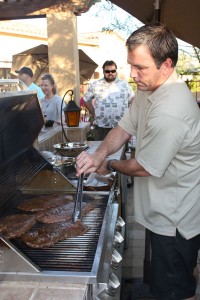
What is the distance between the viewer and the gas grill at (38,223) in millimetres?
1329

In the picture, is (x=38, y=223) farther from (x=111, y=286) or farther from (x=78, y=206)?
(x=111, y=286)

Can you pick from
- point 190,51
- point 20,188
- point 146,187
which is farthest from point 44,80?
point 190,51

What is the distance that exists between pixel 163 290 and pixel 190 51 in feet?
32.9

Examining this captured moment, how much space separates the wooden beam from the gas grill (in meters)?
4.56

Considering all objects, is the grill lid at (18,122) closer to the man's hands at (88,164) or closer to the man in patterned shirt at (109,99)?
the man's hands at (88,164)

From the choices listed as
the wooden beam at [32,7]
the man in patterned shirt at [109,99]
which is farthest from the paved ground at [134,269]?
the wooden beam at [32,7]

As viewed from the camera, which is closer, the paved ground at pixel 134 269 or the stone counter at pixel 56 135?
the paved ground at pixel 134 269

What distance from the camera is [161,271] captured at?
2.10m

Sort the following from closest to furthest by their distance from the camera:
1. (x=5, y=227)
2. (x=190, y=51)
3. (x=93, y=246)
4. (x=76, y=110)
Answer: (x=93, y=246) → (x=5, y=227) → (x=76, y=110) → (x=190, y=51)

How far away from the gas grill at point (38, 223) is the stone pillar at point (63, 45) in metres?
4.54

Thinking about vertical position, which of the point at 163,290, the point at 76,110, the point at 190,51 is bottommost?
the point at 163,290

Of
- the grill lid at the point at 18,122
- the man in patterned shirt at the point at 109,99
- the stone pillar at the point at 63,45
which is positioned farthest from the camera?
the stone pillar at the point at 63,45

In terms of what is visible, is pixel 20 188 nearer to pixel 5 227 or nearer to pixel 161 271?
pixel 5 227

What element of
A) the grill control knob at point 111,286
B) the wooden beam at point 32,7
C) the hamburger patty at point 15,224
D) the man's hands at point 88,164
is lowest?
the grill control knob at point 111,286
